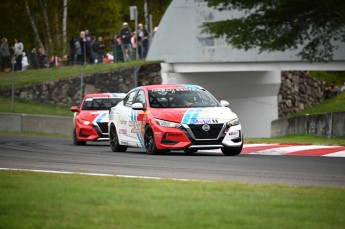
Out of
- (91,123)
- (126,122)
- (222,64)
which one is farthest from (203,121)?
(222,64)

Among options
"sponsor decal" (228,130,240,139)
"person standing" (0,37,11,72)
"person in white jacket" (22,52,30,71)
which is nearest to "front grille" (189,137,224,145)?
"sponsor decal" (228,130,240,139)

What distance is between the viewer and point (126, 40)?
1766 inches

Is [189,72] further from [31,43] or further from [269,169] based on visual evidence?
[31,43]

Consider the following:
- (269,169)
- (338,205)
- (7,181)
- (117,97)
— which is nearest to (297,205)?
(338,205)

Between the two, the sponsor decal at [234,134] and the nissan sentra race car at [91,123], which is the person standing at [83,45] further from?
the sponsor decal at [234,134]

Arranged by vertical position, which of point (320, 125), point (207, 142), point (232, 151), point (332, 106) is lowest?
point (332, 106)

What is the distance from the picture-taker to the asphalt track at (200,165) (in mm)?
15016

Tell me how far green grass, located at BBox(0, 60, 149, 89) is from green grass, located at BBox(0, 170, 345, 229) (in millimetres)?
30608

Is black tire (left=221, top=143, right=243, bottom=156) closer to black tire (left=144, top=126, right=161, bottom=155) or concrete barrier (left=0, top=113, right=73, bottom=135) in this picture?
black tire (left=144, top=126, right=161, bottom=155)

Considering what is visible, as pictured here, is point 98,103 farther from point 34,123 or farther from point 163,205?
point 163,205

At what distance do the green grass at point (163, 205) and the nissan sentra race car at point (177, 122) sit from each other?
648cm

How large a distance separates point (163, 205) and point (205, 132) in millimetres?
9286

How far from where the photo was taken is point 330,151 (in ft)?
70.3

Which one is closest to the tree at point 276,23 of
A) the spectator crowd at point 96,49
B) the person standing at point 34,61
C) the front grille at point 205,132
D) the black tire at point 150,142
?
the black tire at point 150,142
